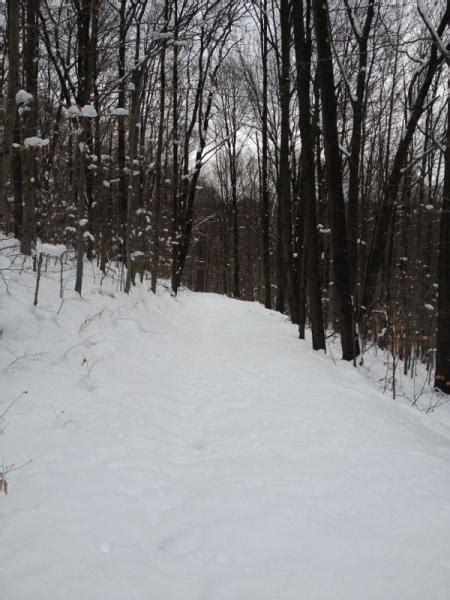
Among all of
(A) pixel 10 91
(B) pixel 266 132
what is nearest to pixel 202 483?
(A) pixel 10 91

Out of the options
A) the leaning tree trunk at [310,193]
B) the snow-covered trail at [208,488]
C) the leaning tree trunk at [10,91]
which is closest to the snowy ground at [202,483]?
the snow-covered trail at [208,488]

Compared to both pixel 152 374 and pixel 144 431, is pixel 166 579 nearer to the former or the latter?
pixel 144 431

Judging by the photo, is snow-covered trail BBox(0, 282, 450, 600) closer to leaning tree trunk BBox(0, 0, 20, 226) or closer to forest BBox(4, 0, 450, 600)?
forest BBox(4, 0, 450, 600)

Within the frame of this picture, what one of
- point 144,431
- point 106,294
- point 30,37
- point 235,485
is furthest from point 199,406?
point 30,37

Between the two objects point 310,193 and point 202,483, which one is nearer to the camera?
point 202,483

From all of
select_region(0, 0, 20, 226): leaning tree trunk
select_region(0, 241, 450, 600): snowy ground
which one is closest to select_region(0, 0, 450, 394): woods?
select_region(0, 0, 20, 226): leaning tree trunk

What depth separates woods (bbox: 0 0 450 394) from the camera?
21.5ft

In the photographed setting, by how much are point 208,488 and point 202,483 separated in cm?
8

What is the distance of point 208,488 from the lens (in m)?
2.40

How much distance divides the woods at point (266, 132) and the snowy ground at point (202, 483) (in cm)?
215

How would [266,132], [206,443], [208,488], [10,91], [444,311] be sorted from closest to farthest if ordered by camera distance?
[208,488] → [206,443] → [10,91] → [444,311] → [266,132]

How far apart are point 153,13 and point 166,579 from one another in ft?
51.3

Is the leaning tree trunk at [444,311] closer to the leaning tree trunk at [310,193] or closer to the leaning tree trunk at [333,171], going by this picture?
the leaning tree trunk at [333,171]

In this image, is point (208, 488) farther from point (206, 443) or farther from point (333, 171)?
point (333, 171)
